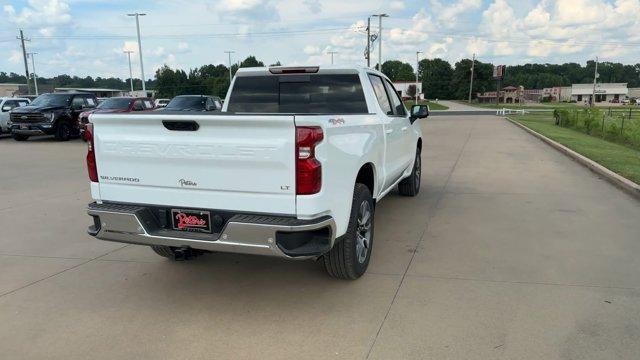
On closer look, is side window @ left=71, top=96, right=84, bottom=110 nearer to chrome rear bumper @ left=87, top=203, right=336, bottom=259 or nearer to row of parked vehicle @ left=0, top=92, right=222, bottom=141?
row of parked vehicle @ left=0, top=92, right=222, bottom=141

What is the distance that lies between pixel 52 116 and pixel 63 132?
766 mm

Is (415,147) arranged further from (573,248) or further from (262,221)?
(262,221)

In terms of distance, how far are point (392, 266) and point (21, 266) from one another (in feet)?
12.3

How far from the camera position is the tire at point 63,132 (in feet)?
61.6

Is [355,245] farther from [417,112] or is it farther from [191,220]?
[417,112]

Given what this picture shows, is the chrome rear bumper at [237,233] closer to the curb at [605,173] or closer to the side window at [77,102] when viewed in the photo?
the curb at [605,173]

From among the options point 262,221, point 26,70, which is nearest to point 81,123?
point 262,221

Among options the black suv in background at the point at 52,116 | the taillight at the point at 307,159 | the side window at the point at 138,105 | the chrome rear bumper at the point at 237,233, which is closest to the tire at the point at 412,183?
the chrome rear bumper at the point at 237,233

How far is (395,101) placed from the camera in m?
6.64

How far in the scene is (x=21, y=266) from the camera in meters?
5.05

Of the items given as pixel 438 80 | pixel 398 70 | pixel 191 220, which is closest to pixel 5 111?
pixel 191 220

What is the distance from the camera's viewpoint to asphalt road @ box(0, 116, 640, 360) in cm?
344

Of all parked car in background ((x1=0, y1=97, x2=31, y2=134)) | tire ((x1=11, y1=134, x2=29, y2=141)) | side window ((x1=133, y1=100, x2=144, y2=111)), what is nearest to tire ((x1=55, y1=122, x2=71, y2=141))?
tire ((x1=11, y1=134, x2=29, y2=141))

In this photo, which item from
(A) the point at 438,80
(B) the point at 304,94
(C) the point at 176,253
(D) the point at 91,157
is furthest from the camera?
(A) the point at 438,80
